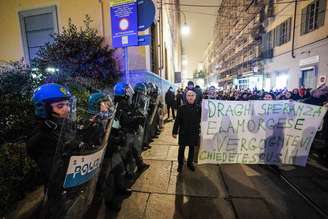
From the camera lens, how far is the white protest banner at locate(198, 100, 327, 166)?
4125mm

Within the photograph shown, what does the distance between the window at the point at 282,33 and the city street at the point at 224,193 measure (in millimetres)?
17574

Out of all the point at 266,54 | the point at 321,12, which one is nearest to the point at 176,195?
the point at 321,12

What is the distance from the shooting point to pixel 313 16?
557 inches

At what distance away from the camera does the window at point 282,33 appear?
1788cm

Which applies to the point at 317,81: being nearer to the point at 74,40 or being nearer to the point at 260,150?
the point at 260,150

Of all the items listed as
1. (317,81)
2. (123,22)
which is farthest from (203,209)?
(317,81)

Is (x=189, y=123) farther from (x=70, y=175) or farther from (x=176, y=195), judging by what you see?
(x=70, y=175)

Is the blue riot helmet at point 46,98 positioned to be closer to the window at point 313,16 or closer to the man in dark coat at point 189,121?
the man in dark coat at point 189,121

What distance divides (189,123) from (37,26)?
8493mm

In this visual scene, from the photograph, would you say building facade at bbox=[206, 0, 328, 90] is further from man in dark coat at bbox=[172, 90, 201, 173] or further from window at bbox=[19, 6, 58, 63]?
window at bbox=[19, 6, 58, 63]

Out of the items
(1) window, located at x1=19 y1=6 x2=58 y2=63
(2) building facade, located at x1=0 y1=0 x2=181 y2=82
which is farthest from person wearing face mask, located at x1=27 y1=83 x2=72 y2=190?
(1) window, located at x1=19 y1=6 x2=58 y2=63

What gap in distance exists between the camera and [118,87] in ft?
15.2

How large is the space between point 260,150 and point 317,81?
12839mm

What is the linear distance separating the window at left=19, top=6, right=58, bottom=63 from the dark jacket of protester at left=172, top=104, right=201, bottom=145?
7508 millimetres
